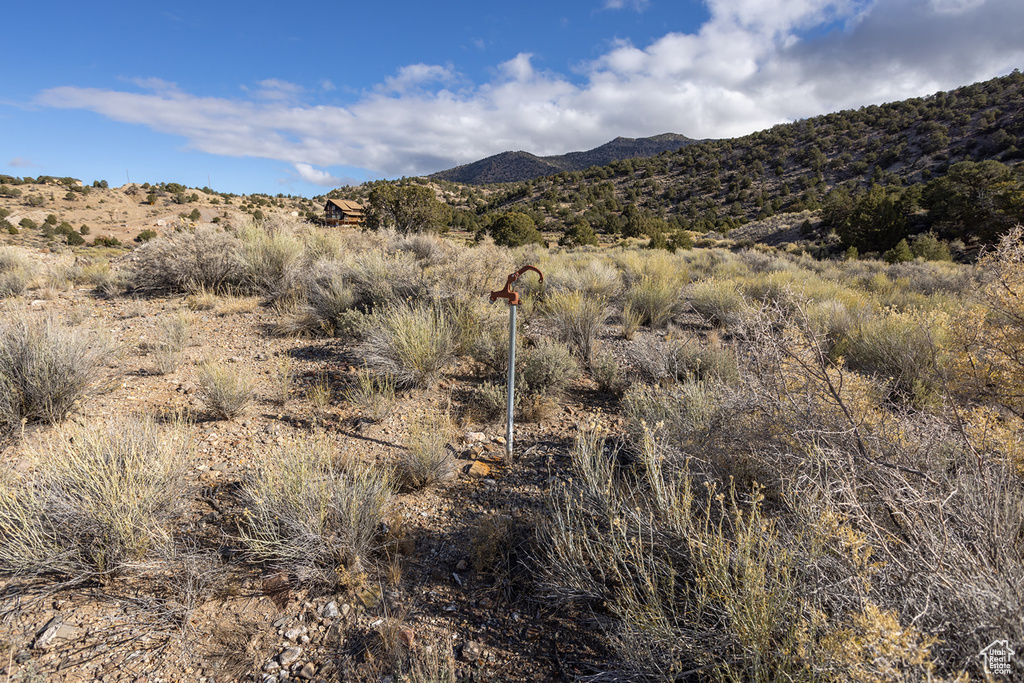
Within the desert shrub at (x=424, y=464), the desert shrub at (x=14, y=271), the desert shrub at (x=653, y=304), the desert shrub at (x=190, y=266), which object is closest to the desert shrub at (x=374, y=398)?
the desert shrub at (x=424, y=464)

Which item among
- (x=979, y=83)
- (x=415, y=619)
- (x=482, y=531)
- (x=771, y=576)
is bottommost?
(x=415, y=619)

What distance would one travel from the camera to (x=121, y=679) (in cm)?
180

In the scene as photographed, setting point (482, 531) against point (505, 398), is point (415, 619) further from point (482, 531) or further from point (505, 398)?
point (505, 398)

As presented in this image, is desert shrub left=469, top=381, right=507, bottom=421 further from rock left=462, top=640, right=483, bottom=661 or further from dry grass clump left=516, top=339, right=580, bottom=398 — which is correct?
rock left=462, top=640, right=483, bottom=661

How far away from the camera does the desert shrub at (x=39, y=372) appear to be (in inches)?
129

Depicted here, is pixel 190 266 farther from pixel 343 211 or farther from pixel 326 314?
pixel 343 211

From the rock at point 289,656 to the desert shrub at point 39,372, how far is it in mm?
3130

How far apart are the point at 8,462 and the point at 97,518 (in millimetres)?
1516

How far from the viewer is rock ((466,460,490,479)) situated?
10.8 feet

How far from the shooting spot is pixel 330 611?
215 centimetres

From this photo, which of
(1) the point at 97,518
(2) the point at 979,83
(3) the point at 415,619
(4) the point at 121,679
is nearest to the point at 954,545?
(3) the point at 415,619

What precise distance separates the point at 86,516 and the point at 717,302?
8154 millimetres

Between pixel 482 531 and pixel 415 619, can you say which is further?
pixel 482 531

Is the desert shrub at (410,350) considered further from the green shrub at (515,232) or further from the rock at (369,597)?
the green shrub at (515,232)
